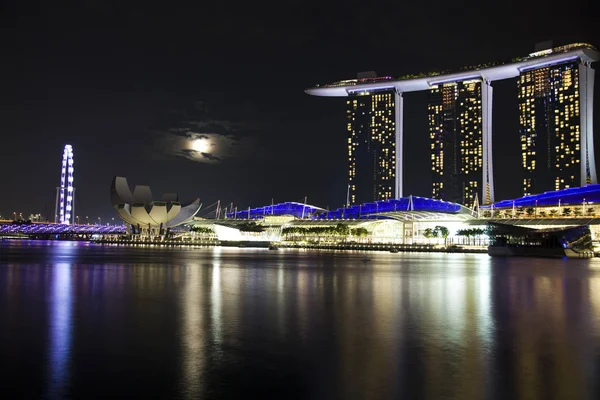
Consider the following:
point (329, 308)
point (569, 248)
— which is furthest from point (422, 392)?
point (569, 248)

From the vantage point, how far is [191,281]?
24656mm

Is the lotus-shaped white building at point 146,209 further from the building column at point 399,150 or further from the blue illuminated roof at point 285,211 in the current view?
the building column at point 399,150

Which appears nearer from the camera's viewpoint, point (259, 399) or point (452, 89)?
point (259, 399)

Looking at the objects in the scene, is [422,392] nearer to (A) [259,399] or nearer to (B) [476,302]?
(A) [259,399]

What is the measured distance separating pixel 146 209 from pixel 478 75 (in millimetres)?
68485

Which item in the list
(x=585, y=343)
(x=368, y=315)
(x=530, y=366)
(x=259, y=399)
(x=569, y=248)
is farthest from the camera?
(x=569, y=248)

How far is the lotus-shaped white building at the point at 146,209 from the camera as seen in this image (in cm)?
11900

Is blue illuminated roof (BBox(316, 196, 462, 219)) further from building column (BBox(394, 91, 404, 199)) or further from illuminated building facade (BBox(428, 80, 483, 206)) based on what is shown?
illuminated building facade (BBox(428, 80, 483, 206))

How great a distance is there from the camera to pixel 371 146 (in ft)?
427

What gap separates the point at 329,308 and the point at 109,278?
1357 cm

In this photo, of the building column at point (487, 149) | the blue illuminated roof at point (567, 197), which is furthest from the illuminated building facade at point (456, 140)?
the blue illuminated roof at point (567, 197)

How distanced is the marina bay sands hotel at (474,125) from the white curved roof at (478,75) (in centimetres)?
16

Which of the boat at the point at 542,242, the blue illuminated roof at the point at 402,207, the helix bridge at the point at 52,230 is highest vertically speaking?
the blue illuminated roof at the point at 402,207

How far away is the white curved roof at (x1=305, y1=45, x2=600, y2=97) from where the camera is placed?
309 feet
